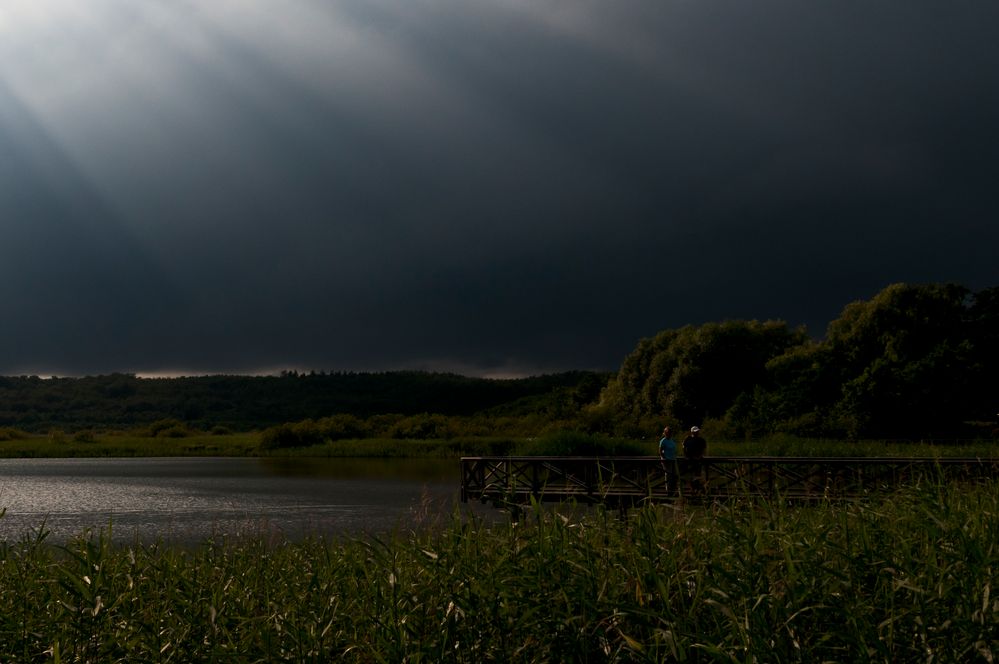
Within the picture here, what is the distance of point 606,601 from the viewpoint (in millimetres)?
5922

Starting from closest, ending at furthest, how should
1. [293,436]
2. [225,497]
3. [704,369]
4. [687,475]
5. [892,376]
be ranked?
[687,475] < [225,497] < [892,376] < [704,369] < [293,436]

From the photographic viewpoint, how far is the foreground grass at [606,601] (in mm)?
5707

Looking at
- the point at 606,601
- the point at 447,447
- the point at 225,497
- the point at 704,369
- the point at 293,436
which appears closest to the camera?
the point at 606,601

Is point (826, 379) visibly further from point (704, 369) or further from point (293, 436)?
point (293, 436)

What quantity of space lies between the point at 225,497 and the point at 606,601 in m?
33.8

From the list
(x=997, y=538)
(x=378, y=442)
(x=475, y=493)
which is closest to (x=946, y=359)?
(x=475, y=493)

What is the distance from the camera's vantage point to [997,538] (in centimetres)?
637

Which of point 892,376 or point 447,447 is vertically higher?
point 892,376

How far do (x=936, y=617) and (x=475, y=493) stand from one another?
18.0 metres

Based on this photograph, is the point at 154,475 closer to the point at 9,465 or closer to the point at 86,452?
the point at 9,465

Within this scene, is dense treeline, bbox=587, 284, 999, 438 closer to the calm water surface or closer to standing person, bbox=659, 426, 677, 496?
the calm water surface

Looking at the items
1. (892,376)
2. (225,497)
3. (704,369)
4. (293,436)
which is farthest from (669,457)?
(293,436)

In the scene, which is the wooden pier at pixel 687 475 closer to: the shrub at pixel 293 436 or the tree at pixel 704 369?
the tree at pixel 704 369


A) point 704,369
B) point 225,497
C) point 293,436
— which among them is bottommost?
point 225,497
